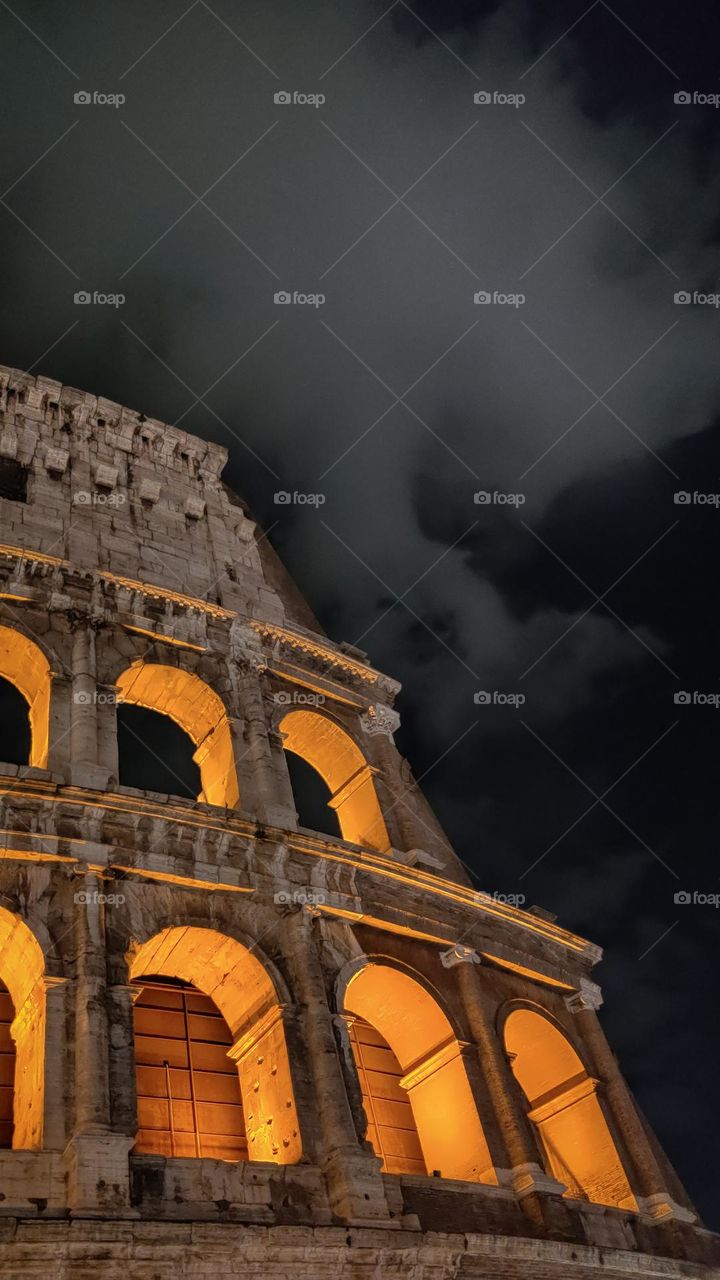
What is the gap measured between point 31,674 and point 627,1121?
12.5 m

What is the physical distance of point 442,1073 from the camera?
16531 mm

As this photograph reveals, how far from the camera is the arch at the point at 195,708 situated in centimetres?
1847

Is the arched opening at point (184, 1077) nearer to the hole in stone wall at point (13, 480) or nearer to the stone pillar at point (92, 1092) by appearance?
the stone pillar at point (92, 1092)

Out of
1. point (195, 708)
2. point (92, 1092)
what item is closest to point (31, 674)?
point (195, 708)

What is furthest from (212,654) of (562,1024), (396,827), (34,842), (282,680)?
(562,1024)

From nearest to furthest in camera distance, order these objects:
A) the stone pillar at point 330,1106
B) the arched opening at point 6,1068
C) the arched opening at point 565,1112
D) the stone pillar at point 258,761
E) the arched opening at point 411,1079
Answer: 1. the stone pillar at point 330,1106
2. the arched opening at point 6,1068
3. the arched opening at point 411,1079
4. the arched opening at point 565,1112
5. the stone pillar at point 258,761

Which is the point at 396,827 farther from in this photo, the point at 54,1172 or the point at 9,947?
the point at 54,1172

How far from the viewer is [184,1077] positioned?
49.9 feet

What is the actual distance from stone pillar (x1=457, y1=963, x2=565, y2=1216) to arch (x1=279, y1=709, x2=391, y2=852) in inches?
143

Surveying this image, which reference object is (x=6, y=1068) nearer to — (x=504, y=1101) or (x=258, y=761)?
(x=258, y=761)

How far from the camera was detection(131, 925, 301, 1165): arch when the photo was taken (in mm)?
14180

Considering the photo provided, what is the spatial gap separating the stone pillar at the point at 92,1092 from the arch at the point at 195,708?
15.0ft

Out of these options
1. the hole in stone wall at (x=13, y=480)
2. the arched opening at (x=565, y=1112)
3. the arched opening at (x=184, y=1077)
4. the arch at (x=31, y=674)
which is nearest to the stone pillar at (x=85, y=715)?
the arch at (x=31, y=674)

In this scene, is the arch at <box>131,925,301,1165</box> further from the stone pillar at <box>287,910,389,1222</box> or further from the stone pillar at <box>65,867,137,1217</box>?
the stone pillar at <box>65,867,137,1217</box>
